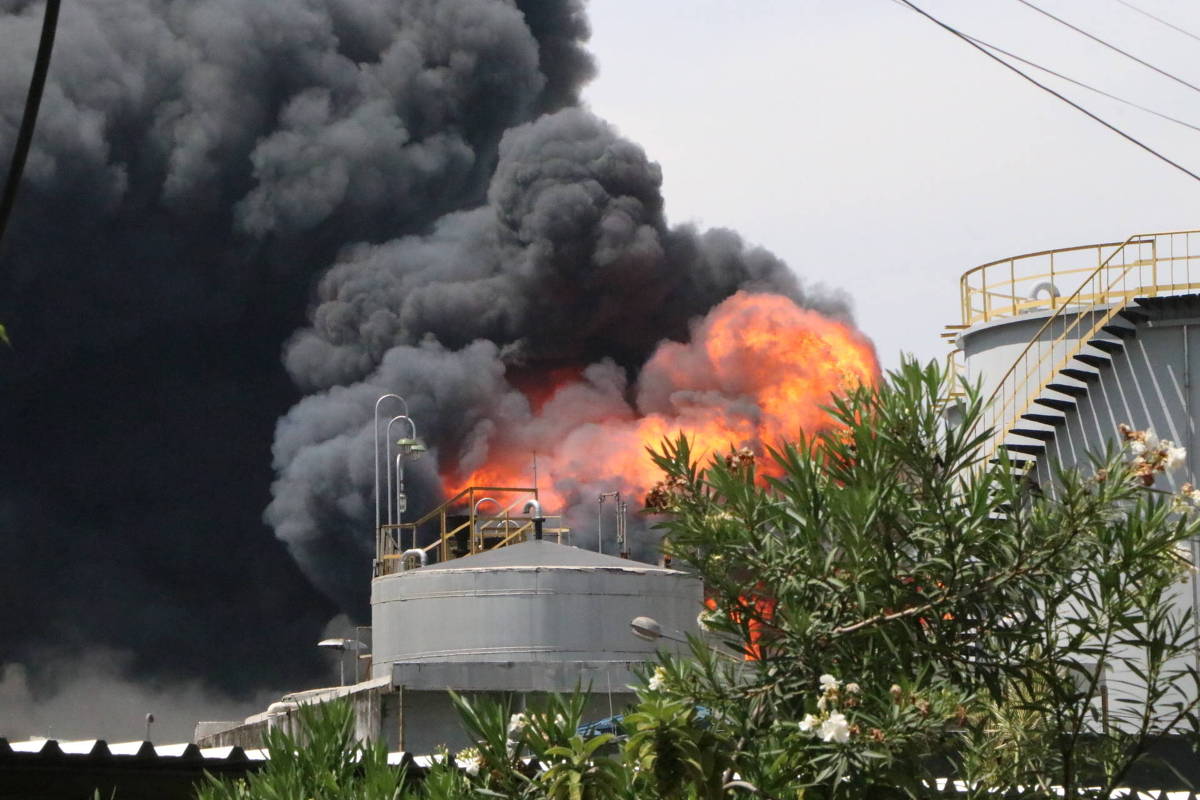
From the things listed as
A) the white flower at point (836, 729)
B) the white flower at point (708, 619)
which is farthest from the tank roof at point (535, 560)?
the white flower at point (836, 729)

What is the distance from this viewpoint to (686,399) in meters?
61.2

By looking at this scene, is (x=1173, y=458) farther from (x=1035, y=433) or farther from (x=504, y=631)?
(x=504, y=631)

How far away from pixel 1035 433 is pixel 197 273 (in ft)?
135

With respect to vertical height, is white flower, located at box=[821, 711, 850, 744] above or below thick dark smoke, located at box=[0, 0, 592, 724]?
below

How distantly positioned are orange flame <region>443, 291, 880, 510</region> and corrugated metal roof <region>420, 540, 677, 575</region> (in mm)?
21407

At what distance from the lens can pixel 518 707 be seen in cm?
3011

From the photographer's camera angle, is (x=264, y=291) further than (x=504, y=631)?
Yes

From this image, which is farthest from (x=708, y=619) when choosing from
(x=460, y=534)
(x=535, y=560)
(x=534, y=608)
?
(x=460, y=534)

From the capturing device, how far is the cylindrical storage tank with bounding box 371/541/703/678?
34688 millimetres

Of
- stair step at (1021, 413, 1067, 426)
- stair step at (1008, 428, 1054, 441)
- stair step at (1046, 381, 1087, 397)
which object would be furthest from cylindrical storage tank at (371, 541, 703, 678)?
stair step at (1046, 381, 1087, 397)

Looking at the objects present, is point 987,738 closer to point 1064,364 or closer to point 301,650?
point 1064,364

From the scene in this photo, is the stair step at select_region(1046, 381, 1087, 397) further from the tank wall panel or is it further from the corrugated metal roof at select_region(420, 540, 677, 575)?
the corrugated metal roof at select_region(420, 540, 677, 575)

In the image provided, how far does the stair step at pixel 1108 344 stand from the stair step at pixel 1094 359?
0.49 ft

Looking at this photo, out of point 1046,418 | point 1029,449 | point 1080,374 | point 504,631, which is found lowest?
point 504,631
